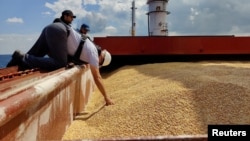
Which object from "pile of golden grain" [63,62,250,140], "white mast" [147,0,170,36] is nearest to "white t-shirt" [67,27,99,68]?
"pile of golden grain" [63,62,250,140]

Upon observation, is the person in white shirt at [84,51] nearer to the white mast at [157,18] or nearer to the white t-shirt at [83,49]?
the white t-shirt at [83,49]

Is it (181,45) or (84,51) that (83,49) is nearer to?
(84,51)

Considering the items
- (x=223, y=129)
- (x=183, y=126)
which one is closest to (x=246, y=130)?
(x=223, y=129)

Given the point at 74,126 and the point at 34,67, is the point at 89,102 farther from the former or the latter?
the point at 74,126

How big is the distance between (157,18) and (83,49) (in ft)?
43.0

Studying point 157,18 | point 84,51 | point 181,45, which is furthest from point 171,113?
point 157,18

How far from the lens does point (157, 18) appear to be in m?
16.6

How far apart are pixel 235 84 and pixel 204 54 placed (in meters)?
4.89

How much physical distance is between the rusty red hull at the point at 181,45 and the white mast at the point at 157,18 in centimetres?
785

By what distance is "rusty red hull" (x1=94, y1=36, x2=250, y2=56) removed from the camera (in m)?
8.27

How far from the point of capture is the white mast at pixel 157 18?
1640cm

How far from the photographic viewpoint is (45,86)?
Answer: 6.17 ft

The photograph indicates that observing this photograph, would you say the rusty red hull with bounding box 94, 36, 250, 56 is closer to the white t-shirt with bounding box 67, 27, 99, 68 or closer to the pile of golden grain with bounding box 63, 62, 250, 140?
the white t-shirt with bounding box 67, 27, 99, 68

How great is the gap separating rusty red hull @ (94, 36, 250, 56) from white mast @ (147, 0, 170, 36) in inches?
309
